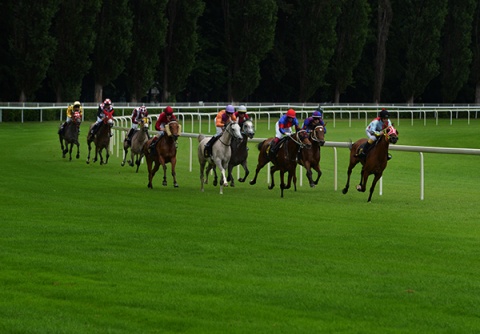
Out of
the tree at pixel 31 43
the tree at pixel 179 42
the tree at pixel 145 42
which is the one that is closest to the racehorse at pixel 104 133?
the tree at pixel 31 43

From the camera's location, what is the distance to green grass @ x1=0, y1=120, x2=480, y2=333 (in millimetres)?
7980

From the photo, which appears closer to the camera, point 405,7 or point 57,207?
point 57,207

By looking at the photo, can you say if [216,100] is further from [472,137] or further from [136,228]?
[136,228]

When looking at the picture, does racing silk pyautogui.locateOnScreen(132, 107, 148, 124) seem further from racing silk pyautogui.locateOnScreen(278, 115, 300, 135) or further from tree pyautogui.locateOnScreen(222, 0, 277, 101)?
tree pyautogui.locateOnScreen(222, 0, 277, 101)

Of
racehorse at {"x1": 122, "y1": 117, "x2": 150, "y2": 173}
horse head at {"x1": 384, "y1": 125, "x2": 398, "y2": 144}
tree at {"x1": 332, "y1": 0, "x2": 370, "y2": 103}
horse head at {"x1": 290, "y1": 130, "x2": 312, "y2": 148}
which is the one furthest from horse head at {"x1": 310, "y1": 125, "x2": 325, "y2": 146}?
tree at {"x1": 332, "y1": 0, "x2": 370, "y2": 103}

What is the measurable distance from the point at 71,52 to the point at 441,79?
2840cm

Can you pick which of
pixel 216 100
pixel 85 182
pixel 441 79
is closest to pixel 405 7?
pixel 441 79

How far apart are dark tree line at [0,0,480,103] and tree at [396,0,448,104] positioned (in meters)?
0.08

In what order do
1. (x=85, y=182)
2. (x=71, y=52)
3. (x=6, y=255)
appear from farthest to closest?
(x=71, y=52)
(x=85, y=182)
(x=6, y=255)

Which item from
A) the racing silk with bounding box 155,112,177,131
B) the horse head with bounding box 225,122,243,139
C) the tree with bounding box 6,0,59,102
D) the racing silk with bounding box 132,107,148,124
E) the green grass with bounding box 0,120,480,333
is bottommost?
the green grass with bounding box 0,120,480,333

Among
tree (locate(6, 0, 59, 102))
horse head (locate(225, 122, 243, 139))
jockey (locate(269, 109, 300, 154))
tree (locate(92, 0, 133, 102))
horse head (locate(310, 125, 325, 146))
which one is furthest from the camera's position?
tree (locate(92, 0, 133, 102))

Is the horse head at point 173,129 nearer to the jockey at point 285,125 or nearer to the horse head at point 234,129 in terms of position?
the horse head at point 234,129

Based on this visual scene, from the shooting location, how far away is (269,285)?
364 inches

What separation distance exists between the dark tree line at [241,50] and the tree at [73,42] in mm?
53
